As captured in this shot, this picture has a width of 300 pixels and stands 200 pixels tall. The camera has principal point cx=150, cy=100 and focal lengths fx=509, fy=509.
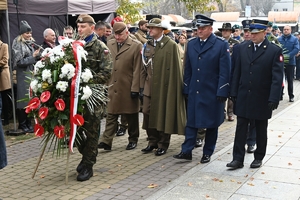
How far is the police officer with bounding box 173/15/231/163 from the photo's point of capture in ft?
23.5

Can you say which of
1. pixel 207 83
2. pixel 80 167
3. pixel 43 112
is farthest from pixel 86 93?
pixel 207 83

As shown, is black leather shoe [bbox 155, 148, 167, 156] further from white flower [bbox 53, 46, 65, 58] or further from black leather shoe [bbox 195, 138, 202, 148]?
white flower [bbox 53, 46, 65, 58]

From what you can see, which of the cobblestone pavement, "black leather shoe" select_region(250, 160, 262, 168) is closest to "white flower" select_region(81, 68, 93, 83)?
the cobblestone pavement

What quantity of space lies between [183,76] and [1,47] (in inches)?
146

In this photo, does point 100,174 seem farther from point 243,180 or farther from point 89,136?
point 243,180

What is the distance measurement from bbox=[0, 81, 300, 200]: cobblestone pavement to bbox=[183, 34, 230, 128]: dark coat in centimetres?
71

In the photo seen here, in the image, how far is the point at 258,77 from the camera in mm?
6852

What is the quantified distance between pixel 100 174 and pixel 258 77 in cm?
251

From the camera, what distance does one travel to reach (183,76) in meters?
7.66

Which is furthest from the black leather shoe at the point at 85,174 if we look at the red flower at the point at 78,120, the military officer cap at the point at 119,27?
the military officer cap at the point at 119,27

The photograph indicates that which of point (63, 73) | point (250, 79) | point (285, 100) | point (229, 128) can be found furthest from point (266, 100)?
point (285, 100)

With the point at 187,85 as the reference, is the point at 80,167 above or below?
below

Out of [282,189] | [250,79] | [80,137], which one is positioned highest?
[250,79]

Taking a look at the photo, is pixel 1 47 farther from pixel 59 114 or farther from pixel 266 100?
pixel 266 100
